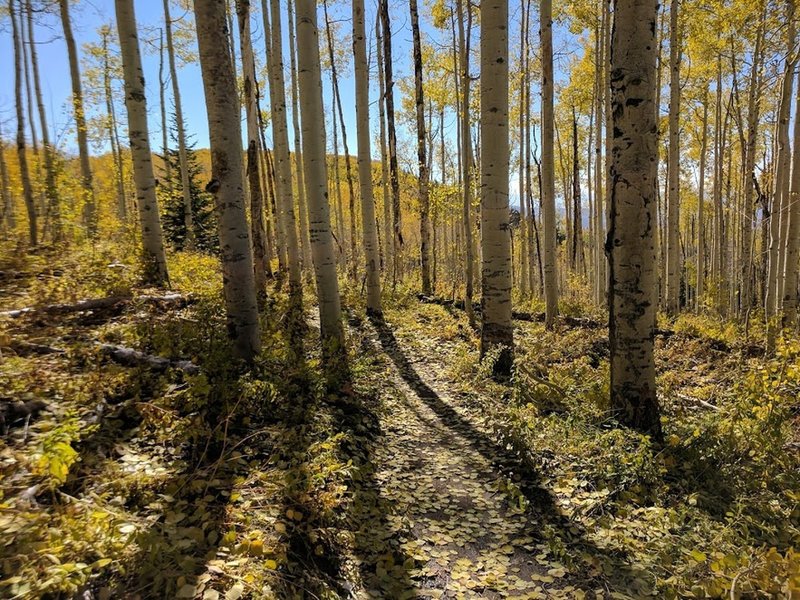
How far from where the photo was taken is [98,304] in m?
5.03

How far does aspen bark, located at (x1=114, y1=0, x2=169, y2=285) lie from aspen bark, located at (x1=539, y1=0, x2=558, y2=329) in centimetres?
688

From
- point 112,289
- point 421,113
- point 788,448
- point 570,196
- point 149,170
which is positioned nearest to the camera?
point 788,448

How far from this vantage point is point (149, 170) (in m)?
6.84

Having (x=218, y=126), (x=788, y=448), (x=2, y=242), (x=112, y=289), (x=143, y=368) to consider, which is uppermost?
(x=218, y=126)

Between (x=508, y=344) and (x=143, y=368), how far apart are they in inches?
169

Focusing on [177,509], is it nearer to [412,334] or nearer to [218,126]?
[218,126]

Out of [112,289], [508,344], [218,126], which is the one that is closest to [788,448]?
[508,344]

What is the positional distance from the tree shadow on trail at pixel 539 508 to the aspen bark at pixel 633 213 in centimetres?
113

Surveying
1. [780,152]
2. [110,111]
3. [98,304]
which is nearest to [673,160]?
[780,152]

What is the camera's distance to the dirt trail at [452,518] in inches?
96.7

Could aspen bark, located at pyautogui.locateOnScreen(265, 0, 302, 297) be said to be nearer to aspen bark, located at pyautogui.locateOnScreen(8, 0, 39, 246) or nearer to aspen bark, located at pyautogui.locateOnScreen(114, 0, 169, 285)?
aspen bark, located at pyautogui.locateOnScreen(114, 0, 169, 285)

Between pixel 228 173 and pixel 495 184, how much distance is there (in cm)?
325

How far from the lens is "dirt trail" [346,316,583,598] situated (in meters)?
2.46

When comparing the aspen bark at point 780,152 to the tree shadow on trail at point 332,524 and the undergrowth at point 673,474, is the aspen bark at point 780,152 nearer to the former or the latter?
the undergrowth at point 673,474
